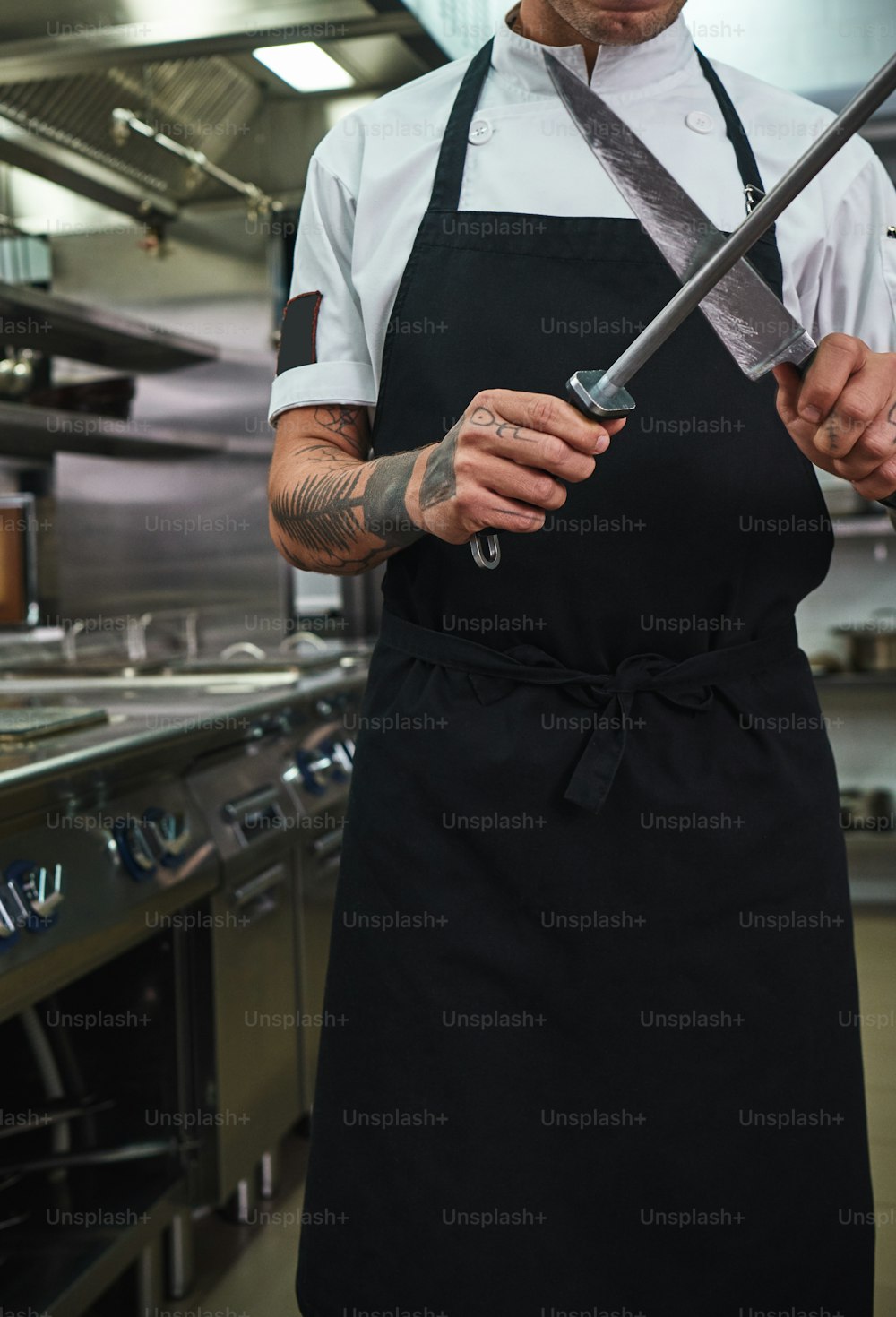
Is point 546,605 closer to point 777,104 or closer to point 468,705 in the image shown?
point 468,705

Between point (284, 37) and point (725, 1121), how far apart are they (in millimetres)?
2154

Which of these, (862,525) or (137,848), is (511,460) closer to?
(137,848)

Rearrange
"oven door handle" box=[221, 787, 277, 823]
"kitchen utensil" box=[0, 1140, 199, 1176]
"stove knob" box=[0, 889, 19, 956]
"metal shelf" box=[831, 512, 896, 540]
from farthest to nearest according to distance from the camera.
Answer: "metal shelf" box=[831, 512, 896, 540] → "oven door handle" box=[221, 787, 277, 823] → "kitchen utensil" box=[0, 1140, 199, 1176] → "stove knob" box=[0, 889, 19, 956]

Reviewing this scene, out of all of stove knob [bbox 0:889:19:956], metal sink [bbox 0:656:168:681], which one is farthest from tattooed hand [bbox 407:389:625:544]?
metal sink [bbox 0:656:168:681]

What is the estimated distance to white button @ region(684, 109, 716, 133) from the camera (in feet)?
3.58

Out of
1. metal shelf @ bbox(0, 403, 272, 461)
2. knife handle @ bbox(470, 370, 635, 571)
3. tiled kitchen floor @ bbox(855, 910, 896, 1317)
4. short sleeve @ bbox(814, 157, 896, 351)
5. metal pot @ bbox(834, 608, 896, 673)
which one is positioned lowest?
tiled kitchen floor @ bbox(855, 910, 896, 1317)

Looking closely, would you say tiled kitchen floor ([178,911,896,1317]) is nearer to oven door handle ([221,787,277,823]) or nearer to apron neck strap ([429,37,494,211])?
oven door handle ([221,787,277,823])

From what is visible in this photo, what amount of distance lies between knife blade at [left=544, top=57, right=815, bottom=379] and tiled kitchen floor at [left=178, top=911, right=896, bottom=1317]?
162cm

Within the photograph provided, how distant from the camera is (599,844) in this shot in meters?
1.00

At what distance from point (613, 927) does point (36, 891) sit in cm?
75

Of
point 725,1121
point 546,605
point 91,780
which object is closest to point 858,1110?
point 725,1121

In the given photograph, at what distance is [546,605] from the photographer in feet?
3.35

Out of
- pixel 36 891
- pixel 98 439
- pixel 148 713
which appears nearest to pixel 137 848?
pixel 36 891

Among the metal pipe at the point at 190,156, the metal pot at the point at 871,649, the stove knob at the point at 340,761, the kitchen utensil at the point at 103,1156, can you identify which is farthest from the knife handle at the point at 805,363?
the metal pot at the point at 871,649
